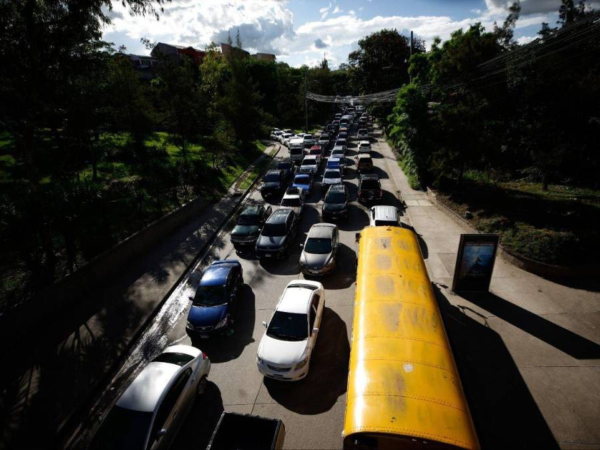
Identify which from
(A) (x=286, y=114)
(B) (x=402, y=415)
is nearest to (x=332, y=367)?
(B) (x=402, y=415)

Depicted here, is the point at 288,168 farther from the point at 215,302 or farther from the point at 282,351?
the point at 282,351

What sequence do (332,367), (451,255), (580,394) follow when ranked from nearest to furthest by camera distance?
1. (580,394)
2. (332,367)
3. (451,255)

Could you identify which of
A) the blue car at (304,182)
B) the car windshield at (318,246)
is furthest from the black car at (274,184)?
the car windshield at (318,246)

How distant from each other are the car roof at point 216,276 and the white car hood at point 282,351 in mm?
3349

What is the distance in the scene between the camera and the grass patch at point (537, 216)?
13.2 m

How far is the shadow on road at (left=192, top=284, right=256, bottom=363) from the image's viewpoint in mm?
10367

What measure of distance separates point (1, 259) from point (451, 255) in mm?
19535

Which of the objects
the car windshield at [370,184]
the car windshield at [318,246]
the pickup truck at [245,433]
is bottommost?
the pickup truck at [245,433]

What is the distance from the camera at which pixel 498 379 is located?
8.74m

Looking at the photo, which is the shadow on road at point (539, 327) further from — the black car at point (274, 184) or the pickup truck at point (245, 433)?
the black car at point (274, 184)

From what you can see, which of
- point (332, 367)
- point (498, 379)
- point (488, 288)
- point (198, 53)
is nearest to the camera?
point (498, 379)

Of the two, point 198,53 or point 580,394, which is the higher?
point 198,53

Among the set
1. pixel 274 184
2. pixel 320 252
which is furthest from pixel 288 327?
pixel 274 184

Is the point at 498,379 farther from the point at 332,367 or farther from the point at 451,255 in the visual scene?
the point at 451,255
